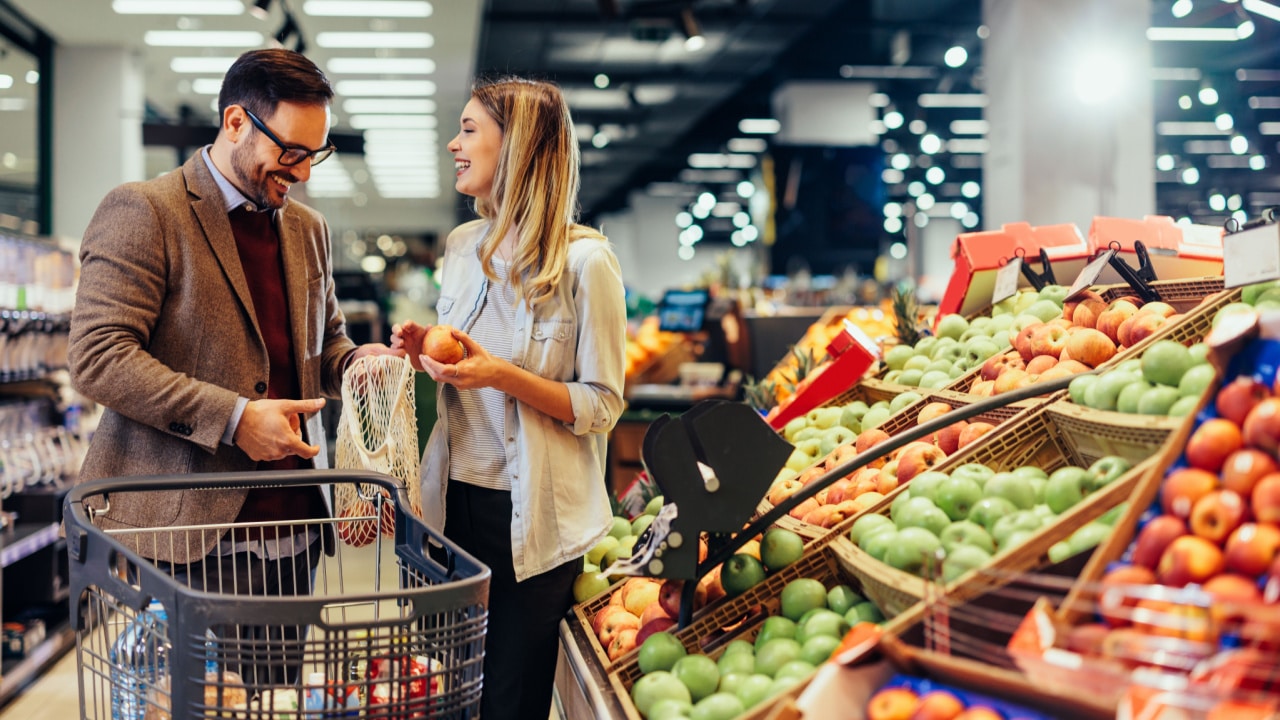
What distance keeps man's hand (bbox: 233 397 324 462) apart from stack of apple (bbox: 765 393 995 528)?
84cm

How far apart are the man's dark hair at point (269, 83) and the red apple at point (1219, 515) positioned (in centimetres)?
164

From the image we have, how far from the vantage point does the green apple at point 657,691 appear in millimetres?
1619

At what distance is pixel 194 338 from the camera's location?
1950mm

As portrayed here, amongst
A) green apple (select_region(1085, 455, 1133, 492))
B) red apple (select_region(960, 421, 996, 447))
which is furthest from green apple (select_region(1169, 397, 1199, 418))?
red apple (select_region(960, 421, 996, 447))

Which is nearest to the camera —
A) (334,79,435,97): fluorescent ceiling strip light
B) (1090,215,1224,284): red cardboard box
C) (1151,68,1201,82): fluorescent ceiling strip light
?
(1090,215,1224,284): red cardboard box

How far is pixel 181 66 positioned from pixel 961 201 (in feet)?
A: 72.1

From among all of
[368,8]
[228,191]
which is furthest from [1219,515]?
[368,8]

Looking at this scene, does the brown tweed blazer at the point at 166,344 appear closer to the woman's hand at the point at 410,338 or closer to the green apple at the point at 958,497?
the woman's hand at the point at 410,338

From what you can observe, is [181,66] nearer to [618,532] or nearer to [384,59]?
[384,59]

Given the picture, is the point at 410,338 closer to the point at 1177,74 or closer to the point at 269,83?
the point at 269,83

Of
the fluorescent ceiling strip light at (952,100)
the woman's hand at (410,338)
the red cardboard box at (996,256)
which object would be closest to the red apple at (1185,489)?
the woman's hand at (410,338)

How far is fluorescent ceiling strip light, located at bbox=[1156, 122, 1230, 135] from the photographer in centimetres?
1722

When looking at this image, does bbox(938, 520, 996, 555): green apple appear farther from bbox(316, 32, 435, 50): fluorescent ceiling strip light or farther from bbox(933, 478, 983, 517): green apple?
bbox(316, 32, 435, 50): fluorescent ceiling strip light

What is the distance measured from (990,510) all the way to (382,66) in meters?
10.6
